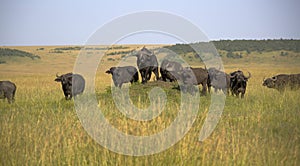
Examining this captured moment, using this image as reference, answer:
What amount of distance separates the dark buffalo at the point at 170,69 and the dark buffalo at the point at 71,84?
3047 millimetres

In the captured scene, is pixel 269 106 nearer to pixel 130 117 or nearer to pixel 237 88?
pixel 237 88

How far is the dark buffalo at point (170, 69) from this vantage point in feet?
43.5

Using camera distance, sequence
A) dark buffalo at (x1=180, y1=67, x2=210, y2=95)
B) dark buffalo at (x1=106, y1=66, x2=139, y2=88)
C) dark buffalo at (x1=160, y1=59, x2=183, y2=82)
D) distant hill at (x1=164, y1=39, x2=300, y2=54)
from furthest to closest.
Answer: distant hill at (x1=164, y1=39, x2=300, y2=54) < dark buffalo at (x1=106, y1=66, x2=139, y2=88) < dark buffalo at (x1=160, y1=59, x2=183, y2=82) < dark buffalo at (x1=180, y1=67, x2=210, y2=95)

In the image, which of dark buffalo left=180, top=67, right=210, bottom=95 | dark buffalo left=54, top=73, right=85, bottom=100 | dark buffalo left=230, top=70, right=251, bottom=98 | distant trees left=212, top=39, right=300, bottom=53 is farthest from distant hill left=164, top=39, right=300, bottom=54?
dark buffalo left=54, top=73, right=85, bottom=100

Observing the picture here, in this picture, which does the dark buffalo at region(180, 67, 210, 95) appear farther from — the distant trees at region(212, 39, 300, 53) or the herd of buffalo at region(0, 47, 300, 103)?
the distant trees at region(212, 39, 300, 53)

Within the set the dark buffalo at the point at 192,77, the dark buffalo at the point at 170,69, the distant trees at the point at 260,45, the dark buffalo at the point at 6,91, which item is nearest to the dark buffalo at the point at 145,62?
the dark buffalo at the point at 170,69

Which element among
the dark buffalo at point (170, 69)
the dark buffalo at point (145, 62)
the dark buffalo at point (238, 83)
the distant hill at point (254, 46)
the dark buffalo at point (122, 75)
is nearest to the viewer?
the dark buffalo at point (170, 69)

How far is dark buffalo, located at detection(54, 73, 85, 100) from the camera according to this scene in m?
13.1

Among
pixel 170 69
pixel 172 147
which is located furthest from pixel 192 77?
pixel 172 147

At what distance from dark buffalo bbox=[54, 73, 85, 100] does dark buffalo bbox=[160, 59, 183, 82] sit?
305 centimetres

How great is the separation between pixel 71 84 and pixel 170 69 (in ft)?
11.7

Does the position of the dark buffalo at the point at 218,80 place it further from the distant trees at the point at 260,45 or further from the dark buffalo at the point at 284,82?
the distant trees at the point at 260,45

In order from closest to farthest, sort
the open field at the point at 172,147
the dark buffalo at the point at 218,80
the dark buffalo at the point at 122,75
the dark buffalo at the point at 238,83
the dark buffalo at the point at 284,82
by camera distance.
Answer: the open field at the point at 172,147 → the dark buffalo at the point at 238,83 → the dark buffalo at the point at 218,80 → the dark buffalo at the point at 122,75 → the dark buffalo at the point at 284,82

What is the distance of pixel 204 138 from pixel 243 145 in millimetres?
748
